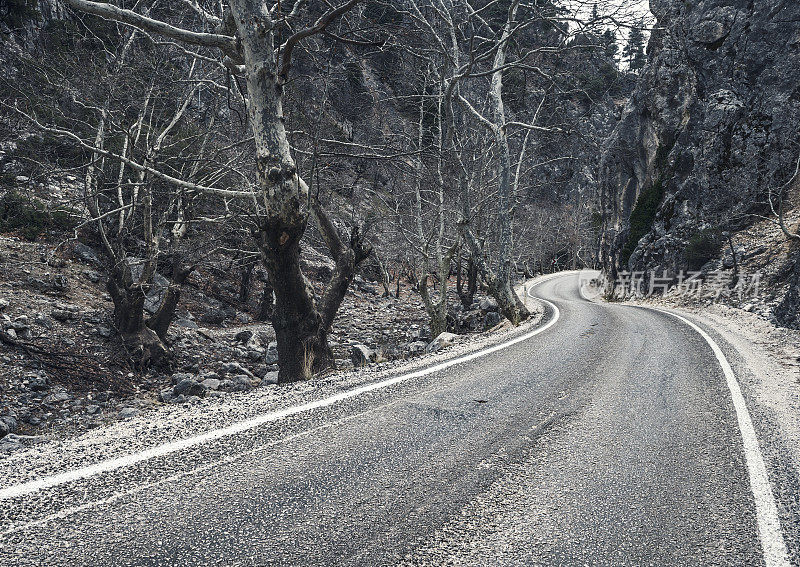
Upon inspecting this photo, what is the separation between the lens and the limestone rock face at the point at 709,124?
2072cm

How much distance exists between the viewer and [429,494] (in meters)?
2.56

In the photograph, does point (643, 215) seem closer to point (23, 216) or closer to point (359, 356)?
point (359, 356)

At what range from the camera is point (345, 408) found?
3.78 metres

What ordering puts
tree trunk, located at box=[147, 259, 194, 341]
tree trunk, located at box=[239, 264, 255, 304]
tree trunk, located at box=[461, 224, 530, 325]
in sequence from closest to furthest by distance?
tree trunk, located at box=[147, 259, 194, 341] → tree trunk, located at box=[461, 224, 530, 325] → tree trunk, located at box=[239, 264, 255, 304]

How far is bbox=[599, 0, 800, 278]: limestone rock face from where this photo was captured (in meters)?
20.7

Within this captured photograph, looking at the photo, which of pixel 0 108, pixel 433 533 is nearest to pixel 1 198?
pixel 0 108

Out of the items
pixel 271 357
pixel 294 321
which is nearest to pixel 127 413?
pixel 294 321

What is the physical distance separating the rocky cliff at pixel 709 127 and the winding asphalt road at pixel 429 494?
59.8ft

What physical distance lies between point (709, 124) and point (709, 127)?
17 centimetres

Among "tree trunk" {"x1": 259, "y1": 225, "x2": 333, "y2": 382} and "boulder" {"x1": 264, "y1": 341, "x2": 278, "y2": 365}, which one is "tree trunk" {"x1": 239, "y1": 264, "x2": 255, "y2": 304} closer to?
"boulder" {"x1": 264, "y1": 341, "x2": 278, "y2": 365}

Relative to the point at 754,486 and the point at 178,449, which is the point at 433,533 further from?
the point at 754,486

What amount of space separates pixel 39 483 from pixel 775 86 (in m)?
29.4

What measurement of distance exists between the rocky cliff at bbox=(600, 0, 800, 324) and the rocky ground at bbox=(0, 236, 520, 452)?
13083 mm

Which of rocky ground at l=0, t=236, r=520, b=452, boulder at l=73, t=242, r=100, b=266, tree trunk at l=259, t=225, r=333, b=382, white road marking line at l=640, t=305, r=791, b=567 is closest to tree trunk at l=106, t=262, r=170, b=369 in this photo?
rocky ground at l=0, t=236, r=520, b=452
